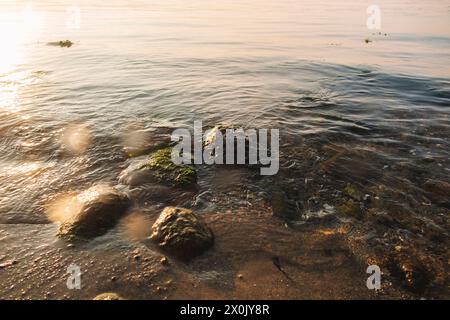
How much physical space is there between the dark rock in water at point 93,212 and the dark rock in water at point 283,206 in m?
2.53

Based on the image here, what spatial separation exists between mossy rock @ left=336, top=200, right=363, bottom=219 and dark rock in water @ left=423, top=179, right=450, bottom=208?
1361 millimetres

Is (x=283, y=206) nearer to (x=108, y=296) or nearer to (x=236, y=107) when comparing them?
(x=108, y=296)

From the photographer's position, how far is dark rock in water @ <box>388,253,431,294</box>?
4.59 meters

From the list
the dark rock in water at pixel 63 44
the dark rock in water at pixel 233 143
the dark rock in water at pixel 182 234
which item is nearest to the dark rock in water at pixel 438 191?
the dark rock in water at pixel 233 143

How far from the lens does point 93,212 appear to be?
5.71 metres

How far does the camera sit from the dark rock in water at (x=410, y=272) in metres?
4.59

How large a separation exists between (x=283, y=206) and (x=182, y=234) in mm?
1925

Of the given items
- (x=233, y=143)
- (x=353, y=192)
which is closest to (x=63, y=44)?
(x=233, y=143)

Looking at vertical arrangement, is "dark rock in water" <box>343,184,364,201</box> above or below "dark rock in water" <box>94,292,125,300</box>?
above

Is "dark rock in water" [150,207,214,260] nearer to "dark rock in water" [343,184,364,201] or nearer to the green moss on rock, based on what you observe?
the green moss on rock

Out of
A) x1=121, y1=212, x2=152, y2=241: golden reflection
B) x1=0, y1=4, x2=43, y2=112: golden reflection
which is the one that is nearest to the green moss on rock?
x1=121, y1=212, x2=152, y2=241: golden reflection

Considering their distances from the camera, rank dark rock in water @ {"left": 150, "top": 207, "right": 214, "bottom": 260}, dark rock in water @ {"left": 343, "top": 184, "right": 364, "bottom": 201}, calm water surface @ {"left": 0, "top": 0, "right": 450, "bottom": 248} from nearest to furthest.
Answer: dark rock in water @ {"left": 150, "top": 207, "right": 214, "bottom": 260}, dark rock in water @ {"left": 343, "top": 184, "right": 364, "bottom": 201}, calm water surface @ {"left": 0, "top": 0, "right": 450, "bottom": 248}

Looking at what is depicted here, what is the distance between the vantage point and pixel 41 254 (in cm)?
508
